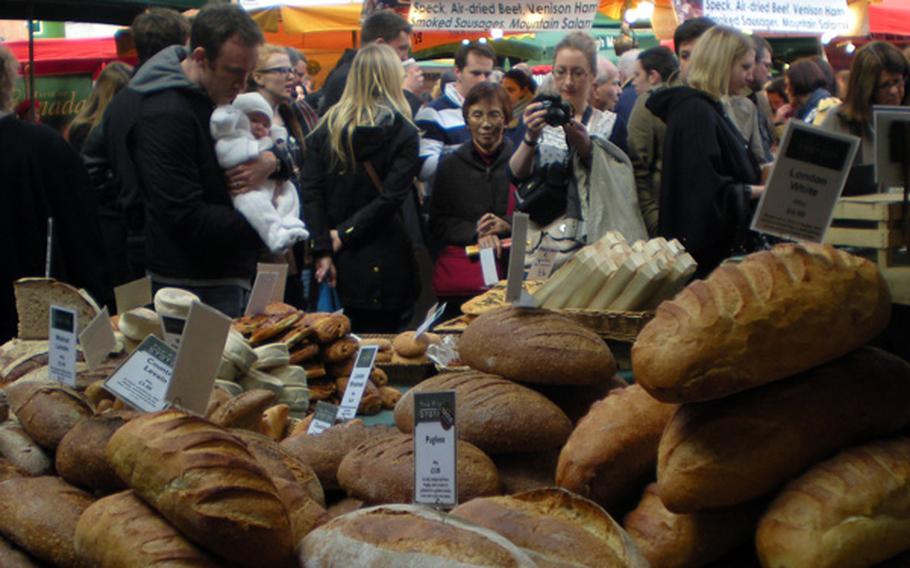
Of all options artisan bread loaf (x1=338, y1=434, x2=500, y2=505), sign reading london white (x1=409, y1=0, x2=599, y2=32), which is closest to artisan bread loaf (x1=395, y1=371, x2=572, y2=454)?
artisan bread loaf (x1=338, y1=434, x2=500, y2=505)

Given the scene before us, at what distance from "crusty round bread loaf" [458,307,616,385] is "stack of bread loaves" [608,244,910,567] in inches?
23.6

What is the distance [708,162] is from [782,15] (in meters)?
5.74

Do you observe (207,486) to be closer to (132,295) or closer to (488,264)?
(132,295)

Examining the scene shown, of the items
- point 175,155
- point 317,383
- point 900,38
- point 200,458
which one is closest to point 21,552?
point 200,458

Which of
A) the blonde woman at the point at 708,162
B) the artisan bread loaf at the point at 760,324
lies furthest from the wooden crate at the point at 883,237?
the blonde woman at the point at 708,162

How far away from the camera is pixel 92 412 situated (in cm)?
227

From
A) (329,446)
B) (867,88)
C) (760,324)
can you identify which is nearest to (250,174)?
(329,446)

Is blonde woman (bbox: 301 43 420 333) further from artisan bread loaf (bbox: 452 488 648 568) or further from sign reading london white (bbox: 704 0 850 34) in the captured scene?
sign reading london white (bbox: 704 0 850 34)

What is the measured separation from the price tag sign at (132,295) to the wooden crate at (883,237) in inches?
76.3

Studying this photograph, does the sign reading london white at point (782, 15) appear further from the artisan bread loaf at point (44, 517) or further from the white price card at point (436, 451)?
the artisan bread loaf at point (44, 517)

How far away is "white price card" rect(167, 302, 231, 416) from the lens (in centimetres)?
211

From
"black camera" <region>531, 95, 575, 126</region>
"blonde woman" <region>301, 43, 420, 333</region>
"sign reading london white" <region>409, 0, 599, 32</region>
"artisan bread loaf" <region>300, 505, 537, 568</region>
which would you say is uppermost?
"sign reading london white" <region>409, 0, 599, 32</region>

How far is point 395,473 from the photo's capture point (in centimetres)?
199

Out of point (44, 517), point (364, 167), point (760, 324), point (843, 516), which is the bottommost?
point (364, 167)
